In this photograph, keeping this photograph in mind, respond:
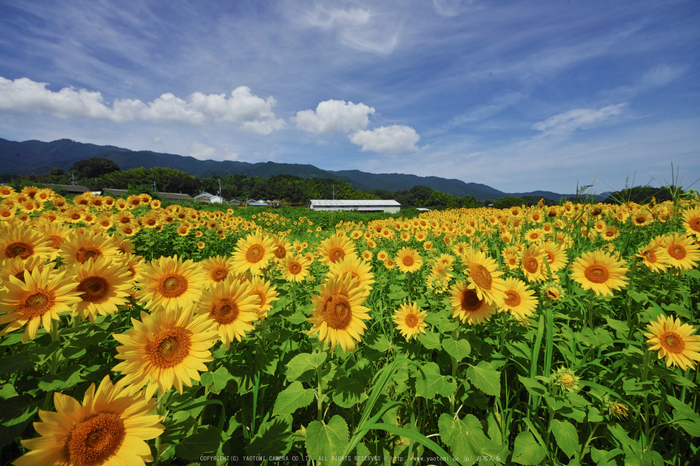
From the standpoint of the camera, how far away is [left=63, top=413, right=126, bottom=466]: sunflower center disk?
1.11 meters

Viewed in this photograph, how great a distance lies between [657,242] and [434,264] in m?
2.59

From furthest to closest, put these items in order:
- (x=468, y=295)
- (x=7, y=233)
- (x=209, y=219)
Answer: (x=209, y=219) < (x=7, y=233) < (x=468, y=295)

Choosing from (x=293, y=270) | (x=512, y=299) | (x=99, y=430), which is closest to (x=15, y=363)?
(x=99, y=430)

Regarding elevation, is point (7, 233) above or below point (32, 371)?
above

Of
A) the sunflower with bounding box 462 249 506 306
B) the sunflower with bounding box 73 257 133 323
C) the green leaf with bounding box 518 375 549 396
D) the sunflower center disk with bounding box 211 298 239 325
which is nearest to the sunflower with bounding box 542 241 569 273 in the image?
the sunflower with bounding box 462 249 506 306

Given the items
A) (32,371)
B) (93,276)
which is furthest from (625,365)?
(32,371)

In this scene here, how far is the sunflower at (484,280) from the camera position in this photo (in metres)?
1.90

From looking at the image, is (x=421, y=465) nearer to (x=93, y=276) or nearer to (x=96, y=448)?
(x=96, y=448)

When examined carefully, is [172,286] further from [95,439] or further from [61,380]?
[95,439]

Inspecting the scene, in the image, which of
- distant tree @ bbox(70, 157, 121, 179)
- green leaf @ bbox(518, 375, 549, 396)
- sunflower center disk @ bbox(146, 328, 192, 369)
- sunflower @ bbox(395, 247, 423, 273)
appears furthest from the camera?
distant tree @ bbox(70, 157, 121, 179)

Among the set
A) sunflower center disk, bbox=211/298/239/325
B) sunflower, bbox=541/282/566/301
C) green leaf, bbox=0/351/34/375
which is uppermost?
sunflower, bbox=541/282/566/301

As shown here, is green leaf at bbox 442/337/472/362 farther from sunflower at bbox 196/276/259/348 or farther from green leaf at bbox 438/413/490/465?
sunflower at bbox 196/276/259/348

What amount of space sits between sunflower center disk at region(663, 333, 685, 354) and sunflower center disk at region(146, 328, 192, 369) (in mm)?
3296

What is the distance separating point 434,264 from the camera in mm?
3648
